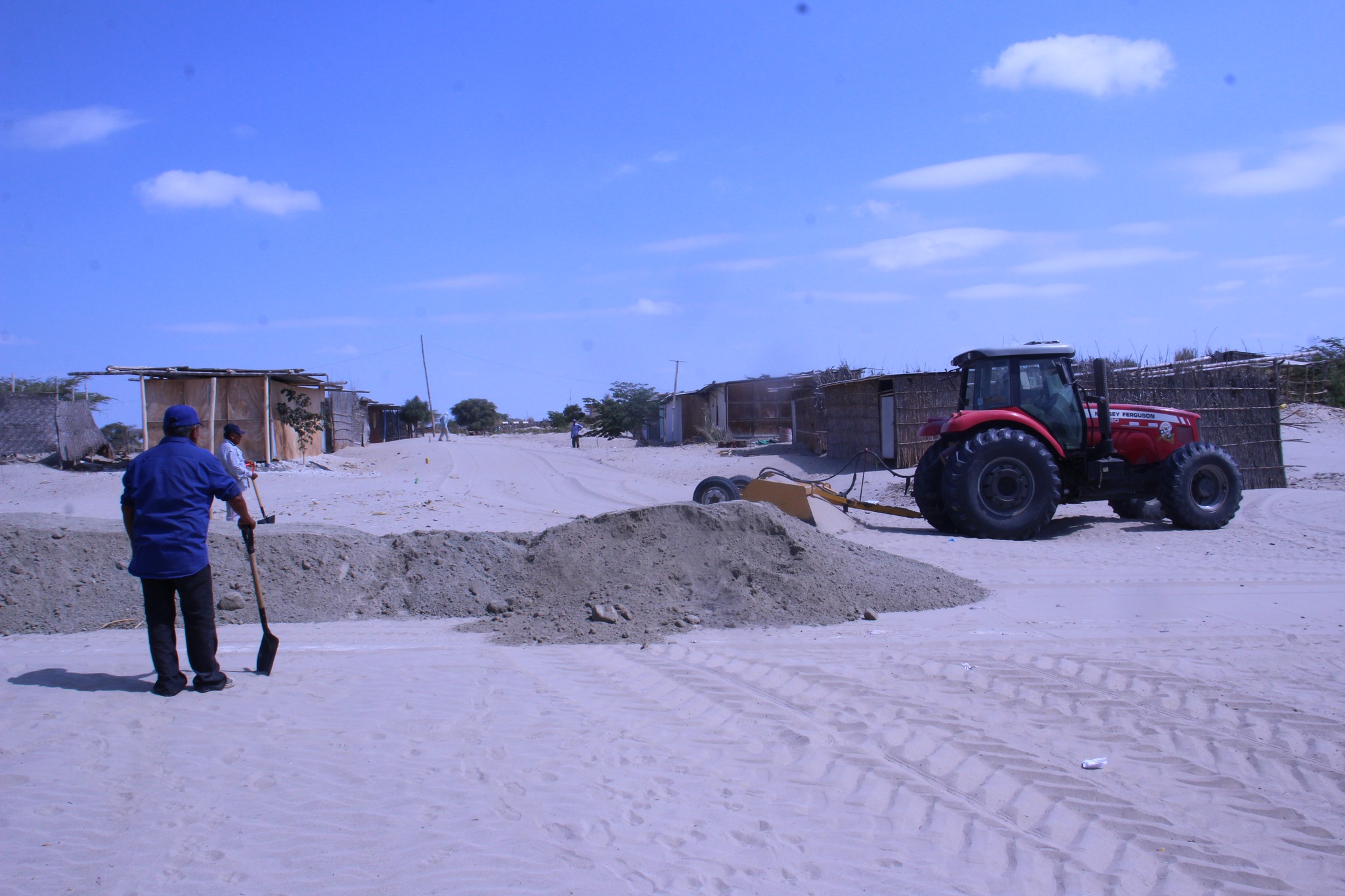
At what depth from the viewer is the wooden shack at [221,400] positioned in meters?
19.1

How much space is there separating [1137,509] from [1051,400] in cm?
241

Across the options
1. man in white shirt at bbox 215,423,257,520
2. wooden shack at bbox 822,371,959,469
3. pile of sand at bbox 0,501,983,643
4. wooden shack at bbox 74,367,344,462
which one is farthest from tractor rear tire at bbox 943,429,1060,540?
wooden shack at bbox 74,367,344,462

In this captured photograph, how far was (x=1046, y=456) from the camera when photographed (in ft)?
32.8

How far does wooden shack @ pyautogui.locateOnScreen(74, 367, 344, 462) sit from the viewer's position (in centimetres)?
1914

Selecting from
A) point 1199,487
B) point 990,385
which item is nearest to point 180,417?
point 990,385

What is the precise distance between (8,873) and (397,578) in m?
4.17

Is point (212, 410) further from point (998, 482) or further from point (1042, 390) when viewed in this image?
point (1042, 390)

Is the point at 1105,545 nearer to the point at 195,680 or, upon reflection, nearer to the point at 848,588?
the point at 848,588

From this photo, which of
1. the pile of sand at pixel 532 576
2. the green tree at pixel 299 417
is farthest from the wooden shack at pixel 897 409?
the green tree at pixel 299 417

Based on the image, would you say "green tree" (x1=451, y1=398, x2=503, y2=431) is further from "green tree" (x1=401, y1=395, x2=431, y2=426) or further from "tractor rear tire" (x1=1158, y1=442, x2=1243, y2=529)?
"tractor rear tire" (x1=1158, y1=442, x2=1243, y2=529)

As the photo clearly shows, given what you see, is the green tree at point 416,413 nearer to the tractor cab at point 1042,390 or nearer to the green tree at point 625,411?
the green tree at point 625,411

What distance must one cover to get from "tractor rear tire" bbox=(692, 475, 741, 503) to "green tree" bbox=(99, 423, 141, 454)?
21602 mm

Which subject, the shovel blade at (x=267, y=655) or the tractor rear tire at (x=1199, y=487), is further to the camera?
the tractor rear tire at (x=1199, y=487)

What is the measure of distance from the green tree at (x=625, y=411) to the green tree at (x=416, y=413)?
15.0 metres
